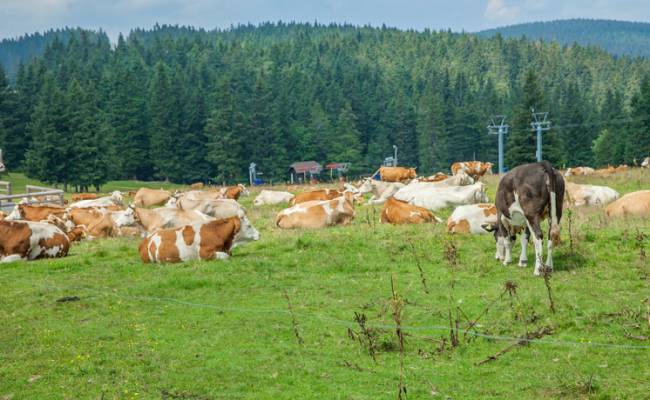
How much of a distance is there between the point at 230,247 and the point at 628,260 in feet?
26.0

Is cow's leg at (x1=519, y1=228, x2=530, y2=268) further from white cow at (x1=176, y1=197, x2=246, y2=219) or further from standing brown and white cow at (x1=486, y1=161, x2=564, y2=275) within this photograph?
white cow at (x1=176, y1=197, x2=246, y2=219)

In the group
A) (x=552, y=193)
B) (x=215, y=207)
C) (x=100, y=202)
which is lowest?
(x=100, y=202)

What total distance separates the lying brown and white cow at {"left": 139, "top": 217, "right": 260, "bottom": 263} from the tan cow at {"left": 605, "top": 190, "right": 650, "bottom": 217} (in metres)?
10.0

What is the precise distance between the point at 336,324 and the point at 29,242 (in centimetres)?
957

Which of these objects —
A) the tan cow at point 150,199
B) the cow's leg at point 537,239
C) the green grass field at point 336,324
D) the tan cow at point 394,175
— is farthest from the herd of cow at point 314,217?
the tan cow at point 394,175

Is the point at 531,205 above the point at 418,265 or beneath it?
above

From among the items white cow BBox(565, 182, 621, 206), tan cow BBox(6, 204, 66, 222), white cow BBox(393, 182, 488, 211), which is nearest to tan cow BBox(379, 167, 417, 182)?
white cow BBox(393, 182, 488, 211)

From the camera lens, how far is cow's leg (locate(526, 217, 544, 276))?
41.9ft

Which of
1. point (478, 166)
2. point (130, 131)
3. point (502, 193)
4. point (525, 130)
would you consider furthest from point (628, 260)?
point (130, 131)

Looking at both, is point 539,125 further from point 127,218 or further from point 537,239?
point 537,239

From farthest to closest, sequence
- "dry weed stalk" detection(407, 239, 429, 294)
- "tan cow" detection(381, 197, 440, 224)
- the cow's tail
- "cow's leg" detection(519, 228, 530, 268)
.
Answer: "tan cow" detection(381, 197, 440, 224)
"cow's leg" detection(519, 228, 530, 268)
the cow's tail
"dry weed stalk" detection(407, 239, 429, 294)

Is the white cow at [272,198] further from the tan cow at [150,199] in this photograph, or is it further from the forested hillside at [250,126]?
the forested hillside at [250,126]

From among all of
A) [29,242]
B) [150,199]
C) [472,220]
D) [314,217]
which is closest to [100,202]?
[150,199]

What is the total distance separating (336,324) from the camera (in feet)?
35.1
